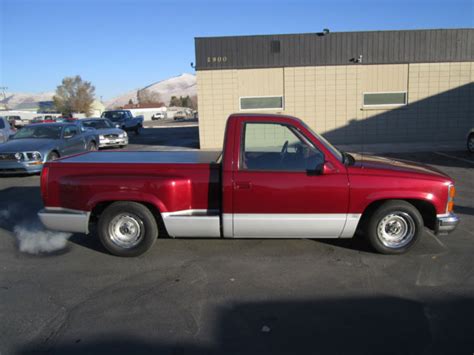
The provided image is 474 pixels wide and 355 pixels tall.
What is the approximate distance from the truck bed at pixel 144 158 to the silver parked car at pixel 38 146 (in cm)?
563

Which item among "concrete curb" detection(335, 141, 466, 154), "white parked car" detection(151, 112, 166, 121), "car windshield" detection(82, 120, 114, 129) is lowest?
"concrete curb" detection(335, 141, 466, 154)

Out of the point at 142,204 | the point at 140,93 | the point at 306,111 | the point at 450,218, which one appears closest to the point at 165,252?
the point at 142,204

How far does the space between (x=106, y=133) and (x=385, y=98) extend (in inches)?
510

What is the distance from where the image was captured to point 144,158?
209 inches

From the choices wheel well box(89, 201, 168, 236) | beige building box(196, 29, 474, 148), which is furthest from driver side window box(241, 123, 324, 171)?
Result: beige building box(196, 29, 474, 148)

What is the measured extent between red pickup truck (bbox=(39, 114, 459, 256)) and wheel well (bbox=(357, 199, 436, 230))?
0.01 m

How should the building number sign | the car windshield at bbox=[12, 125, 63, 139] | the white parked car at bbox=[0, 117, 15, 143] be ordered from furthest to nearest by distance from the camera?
the building number sign, the white parked car at bbox=[0, 117, 15, 143], the car windshield at bbox=[12, 125, 63, 139]

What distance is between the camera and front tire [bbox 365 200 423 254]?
455 centimetres

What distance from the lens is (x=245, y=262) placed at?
4.60 m

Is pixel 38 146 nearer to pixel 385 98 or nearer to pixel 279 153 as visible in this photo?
pixel 279 153

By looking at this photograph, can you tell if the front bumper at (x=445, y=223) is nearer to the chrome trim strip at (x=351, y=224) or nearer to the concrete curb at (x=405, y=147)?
the chrome trim strip at (x=351, y=224)

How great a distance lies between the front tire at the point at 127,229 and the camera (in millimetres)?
4633

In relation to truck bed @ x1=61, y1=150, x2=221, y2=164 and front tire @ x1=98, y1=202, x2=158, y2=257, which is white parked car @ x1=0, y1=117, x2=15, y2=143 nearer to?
truck bed @ x1=61, y1=150, x2=221, y2=164

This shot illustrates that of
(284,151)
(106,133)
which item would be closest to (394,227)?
(284,151)
